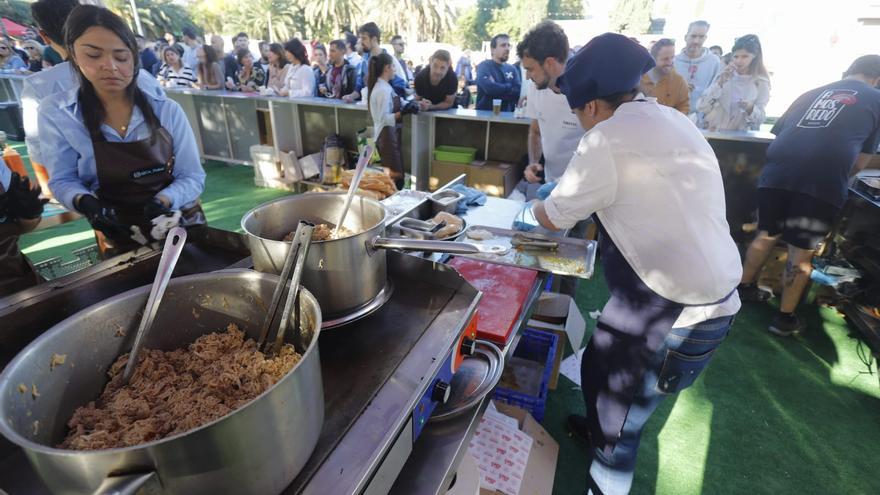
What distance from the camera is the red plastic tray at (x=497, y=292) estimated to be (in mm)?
1440

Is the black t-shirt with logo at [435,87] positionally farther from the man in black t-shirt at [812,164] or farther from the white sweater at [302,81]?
the man in black t-shirt at [812,164]

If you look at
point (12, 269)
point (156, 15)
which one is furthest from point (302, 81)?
point (156, 15)

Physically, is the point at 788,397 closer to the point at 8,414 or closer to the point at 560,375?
the point at 560,375

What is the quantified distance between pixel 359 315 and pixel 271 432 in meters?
0.51

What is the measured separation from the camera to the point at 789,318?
314 centimetres

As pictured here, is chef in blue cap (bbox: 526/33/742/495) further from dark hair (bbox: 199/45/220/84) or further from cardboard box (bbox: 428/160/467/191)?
dark hair (bbox: 199/45/220/84)

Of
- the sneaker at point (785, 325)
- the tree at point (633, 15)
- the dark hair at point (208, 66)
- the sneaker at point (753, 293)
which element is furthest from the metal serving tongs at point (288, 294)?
the tree at point (633, 15)

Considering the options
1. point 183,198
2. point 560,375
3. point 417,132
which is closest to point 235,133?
point 417,132

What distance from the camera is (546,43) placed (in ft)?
8.40

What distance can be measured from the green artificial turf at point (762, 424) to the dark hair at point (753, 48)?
277 centimetres

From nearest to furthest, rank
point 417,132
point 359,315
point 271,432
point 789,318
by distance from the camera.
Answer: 1. point 271,432
2. point 359,315
3. point 789,318
4. point 417,132

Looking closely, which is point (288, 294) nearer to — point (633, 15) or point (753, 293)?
point (753, 293)

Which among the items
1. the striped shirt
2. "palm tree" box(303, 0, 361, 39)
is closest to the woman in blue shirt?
the striped shirt

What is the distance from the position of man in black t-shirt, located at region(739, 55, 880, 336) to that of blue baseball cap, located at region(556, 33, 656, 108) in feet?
7.49
